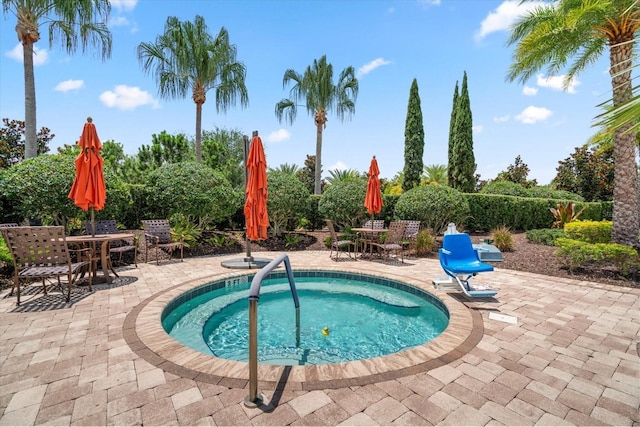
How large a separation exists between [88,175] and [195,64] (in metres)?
10.5

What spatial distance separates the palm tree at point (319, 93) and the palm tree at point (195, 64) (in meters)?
4.32

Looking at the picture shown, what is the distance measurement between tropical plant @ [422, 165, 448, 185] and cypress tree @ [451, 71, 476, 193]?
563cm

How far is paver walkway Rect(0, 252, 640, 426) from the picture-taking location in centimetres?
223

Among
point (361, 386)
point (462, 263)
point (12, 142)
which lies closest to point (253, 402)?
point (361, 386)

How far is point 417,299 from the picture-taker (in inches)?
228

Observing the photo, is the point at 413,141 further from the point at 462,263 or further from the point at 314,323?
the point at 314,323

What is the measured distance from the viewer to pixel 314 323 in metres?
4.93

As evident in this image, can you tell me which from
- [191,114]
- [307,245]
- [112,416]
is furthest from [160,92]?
[112,416]

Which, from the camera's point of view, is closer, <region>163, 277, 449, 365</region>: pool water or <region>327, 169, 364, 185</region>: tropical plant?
<region>163, 277, 449, 365</region>: pool water

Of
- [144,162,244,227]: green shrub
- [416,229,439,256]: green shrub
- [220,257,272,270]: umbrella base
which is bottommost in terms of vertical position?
[220,257,272,270]: umbrella base

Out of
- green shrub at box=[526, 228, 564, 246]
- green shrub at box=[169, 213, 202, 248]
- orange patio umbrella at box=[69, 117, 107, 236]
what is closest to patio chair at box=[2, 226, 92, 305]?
orange patio umbrella at box=[69, 117, 107, 236]

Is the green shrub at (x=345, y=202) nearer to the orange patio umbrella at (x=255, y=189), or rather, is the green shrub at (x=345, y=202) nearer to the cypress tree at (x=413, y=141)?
the orange patio umbrella at (x=255, y=189)

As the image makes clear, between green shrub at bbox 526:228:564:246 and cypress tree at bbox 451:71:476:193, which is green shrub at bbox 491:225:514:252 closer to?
green shrub at bbox 526:228:564:246

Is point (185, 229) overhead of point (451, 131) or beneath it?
beneath
